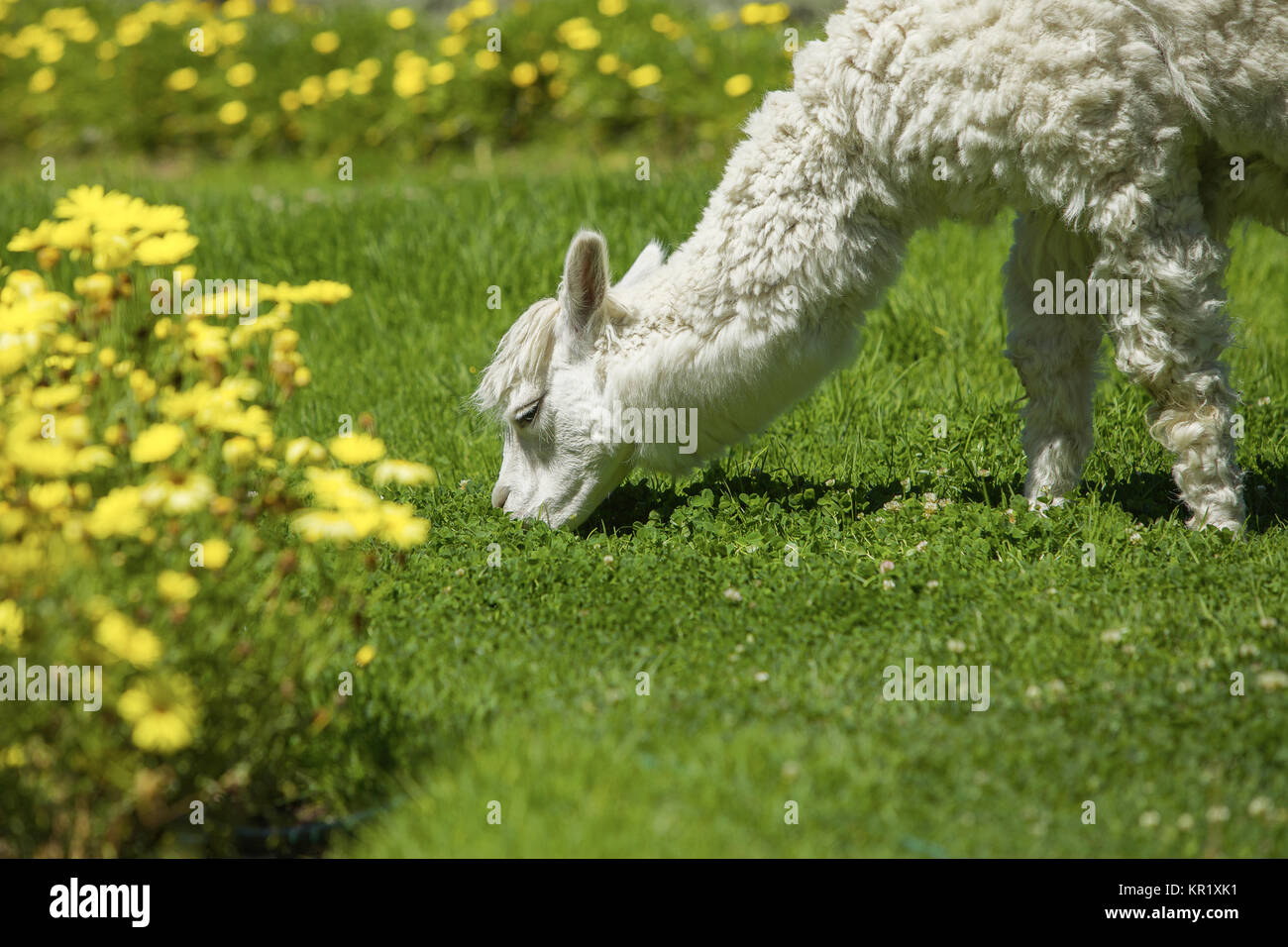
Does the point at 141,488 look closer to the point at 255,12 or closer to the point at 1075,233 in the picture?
the point at 1075,233

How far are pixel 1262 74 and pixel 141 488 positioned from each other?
10.7 ft

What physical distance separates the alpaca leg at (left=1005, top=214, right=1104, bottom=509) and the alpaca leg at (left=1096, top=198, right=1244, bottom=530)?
36 centimetres

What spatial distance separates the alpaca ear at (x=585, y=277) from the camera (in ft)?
13.6

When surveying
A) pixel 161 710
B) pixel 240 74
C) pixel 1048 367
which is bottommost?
pixel 161 710

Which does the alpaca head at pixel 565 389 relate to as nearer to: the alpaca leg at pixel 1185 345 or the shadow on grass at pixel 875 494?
the shadow on grass at pixel 875 494

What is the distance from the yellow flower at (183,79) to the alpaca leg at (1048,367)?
26.5ft

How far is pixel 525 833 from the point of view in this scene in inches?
107

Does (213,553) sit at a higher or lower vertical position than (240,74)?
lower

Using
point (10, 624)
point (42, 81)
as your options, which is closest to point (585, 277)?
point (10, 624)

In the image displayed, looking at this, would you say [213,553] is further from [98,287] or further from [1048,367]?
[1048,367]

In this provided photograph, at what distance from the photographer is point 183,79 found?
1056cm

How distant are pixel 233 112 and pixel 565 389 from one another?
23.3 ft

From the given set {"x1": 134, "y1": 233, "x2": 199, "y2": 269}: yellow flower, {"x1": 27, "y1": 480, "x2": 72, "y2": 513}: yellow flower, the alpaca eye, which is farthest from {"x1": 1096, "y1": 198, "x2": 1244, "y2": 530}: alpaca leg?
{"x1": 27, "y1": 480, "x2": 72, "y2": 513}: yellow flower

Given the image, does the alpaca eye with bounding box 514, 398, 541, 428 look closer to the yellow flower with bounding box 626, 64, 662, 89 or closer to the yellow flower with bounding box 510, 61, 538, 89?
the yellow flower with bounding box 626, 64, 662, 89
